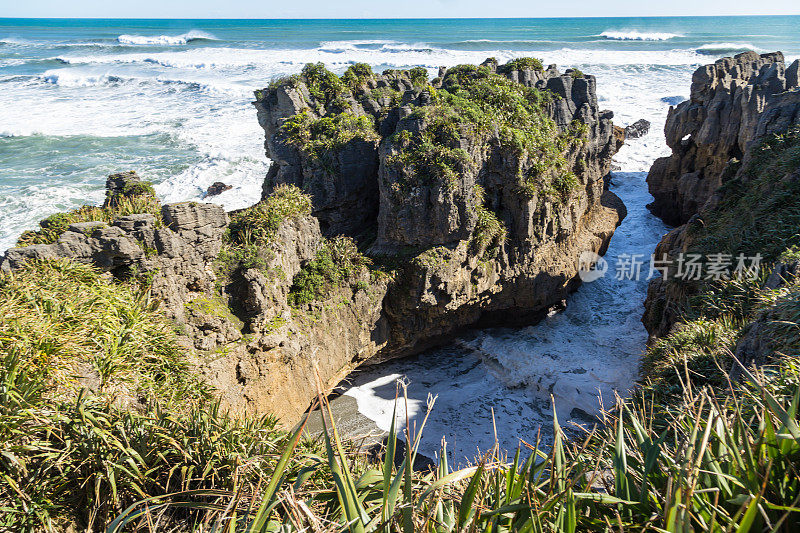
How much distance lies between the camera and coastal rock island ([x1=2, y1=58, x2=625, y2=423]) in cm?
1002

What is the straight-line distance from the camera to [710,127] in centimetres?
2158

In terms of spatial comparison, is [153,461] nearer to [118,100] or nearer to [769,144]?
[769,144]

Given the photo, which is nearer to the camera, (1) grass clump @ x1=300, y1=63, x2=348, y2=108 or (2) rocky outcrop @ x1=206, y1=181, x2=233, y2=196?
(1) grass clump @ x1=300, y1=63, x2=348, y2=108

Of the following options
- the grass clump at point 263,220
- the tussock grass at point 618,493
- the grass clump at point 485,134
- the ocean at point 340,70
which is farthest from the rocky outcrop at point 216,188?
the tussock grass at point 618,493

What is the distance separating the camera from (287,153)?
47.9 feet

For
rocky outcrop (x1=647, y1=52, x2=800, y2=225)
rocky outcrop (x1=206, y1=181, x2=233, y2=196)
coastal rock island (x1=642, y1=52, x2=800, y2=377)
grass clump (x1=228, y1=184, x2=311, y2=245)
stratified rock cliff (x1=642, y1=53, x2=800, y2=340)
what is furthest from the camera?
rocky outcrop (x1=206, y1=181, x2=233, y2=196)

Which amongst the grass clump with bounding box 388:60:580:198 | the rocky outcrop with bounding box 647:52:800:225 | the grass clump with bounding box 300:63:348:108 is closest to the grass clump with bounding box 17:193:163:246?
the grass clump with bounding box 388:60:580:198

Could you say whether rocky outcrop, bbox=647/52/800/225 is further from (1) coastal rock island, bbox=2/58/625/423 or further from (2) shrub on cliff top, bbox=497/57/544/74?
(2) shrub on cliff top, bbox=497/57/544/74

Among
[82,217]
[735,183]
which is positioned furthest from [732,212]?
[82,217]

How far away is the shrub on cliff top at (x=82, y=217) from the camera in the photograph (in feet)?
29.6

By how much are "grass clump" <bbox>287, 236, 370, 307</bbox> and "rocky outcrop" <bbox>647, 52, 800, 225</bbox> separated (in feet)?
52.0

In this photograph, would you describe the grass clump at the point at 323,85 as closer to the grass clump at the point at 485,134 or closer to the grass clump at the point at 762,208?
the grass clump at the point at 485,134

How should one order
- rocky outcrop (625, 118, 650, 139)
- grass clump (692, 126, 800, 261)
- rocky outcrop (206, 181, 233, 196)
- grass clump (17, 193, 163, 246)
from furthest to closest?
rocky outcrop (625, 118, 650, 139) → rocky outcrop (206, 181, 233, 196) → grass clump (692, 126, 800, 261) → grass clump (17, 193, 163, 246)

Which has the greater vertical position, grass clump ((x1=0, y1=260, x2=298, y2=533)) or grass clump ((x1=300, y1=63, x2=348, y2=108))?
grass clump ((x1=300, y1=63, x2=348, y2=108))
